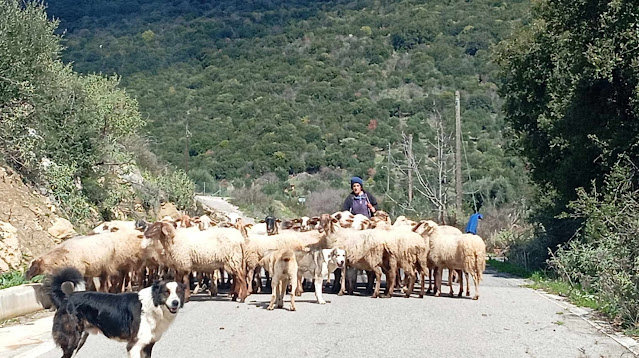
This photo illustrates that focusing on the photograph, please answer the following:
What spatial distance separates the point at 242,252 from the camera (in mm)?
14891

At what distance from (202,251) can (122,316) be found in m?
5.86

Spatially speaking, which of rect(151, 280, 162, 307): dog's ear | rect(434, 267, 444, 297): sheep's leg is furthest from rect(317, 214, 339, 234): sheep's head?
rect(151, 280, 162, 307): dog's ear

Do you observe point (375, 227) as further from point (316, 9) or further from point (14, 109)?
point (316, 9)

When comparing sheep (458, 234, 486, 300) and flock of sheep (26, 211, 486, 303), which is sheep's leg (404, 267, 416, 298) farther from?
sheep (458, 234, 486, 300)

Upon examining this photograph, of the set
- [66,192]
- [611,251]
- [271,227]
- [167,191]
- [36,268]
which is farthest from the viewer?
[167,191]

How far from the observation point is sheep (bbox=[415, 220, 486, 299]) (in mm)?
15539

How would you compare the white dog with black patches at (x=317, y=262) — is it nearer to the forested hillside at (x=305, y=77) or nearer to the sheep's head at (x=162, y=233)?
the sheep's head at (x=162, y=233)

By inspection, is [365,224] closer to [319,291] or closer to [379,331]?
[319,291]

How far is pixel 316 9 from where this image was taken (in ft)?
264

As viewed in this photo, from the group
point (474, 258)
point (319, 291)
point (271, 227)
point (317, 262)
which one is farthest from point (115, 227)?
point (474, 258)

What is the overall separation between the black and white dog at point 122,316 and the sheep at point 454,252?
788cm

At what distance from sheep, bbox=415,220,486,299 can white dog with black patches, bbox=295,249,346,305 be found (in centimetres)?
212

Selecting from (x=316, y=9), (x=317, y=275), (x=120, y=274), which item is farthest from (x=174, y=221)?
(x=316, y=9)

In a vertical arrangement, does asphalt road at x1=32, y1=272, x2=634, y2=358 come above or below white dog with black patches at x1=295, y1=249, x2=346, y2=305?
below
